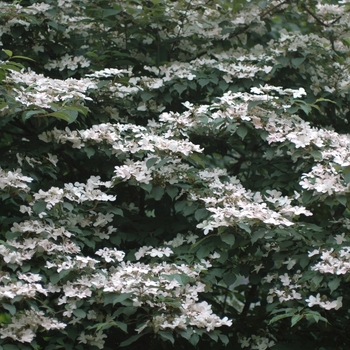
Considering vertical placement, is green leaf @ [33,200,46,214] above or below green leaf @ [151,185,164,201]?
below

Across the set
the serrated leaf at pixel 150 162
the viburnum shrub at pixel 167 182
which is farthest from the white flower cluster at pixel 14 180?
the serrated leaf at pixel 150 162

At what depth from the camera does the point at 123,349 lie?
10.8 ft

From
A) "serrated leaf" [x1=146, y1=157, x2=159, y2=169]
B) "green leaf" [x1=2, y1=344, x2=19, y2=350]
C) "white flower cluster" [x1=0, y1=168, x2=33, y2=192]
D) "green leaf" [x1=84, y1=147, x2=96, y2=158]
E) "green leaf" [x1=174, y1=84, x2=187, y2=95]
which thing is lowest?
"green leaf" [x1=2, y1=344, x2=19, y2=350]

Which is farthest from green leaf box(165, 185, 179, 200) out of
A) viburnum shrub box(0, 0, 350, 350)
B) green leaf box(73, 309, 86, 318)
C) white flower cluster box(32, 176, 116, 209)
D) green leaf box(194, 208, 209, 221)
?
green leaf box(73, 309, 86, 318)

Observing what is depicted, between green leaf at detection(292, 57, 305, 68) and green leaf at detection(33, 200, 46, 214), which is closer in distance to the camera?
green leaf at detection(33, 200, 46, 214)

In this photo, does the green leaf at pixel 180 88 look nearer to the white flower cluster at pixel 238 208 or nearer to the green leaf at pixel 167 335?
the white flower cluster at pixel 238 208

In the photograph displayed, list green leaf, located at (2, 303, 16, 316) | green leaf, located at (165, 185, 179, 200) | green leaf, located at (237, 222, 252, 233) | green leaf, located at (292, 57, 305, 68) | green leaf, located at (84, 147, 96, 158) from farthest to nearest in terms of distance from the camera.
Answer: green leaf, located at (292, 57, 305, 68) < green leaf, located at (84, 147, 96, 158) < green leaf, located at (165, 185, 179, 200) < green leaf, located at (237, 222, 252, 233) < green leaf, located at (2, 303, 16, 316)

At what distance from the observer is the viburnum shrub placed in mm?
2748

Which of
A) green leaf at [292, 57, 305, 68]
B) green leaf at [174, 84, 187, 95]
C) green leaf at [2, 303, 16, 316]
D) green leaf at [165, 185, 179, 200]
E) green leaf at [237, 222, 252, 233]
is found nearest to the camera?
green leaf at [2, 303, 16, 316]

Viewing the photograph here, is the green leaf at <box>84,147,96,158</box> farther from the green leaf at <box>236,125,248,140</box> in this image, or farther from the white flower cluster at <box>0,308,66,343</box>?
the white flower cluster at <box>0,308,66,343</box>

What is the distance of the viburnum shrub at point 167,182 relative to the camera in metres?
2.75

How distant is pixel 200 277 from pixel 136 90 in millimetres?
1123

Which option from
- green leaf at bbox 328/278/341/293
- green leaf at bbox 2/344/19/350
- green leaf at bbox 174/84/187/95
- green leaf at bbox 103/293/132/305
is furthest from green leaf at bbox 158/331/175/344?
green leaf at bbox 174/84/187/95

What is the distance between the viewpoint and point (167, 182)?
10.1ft
